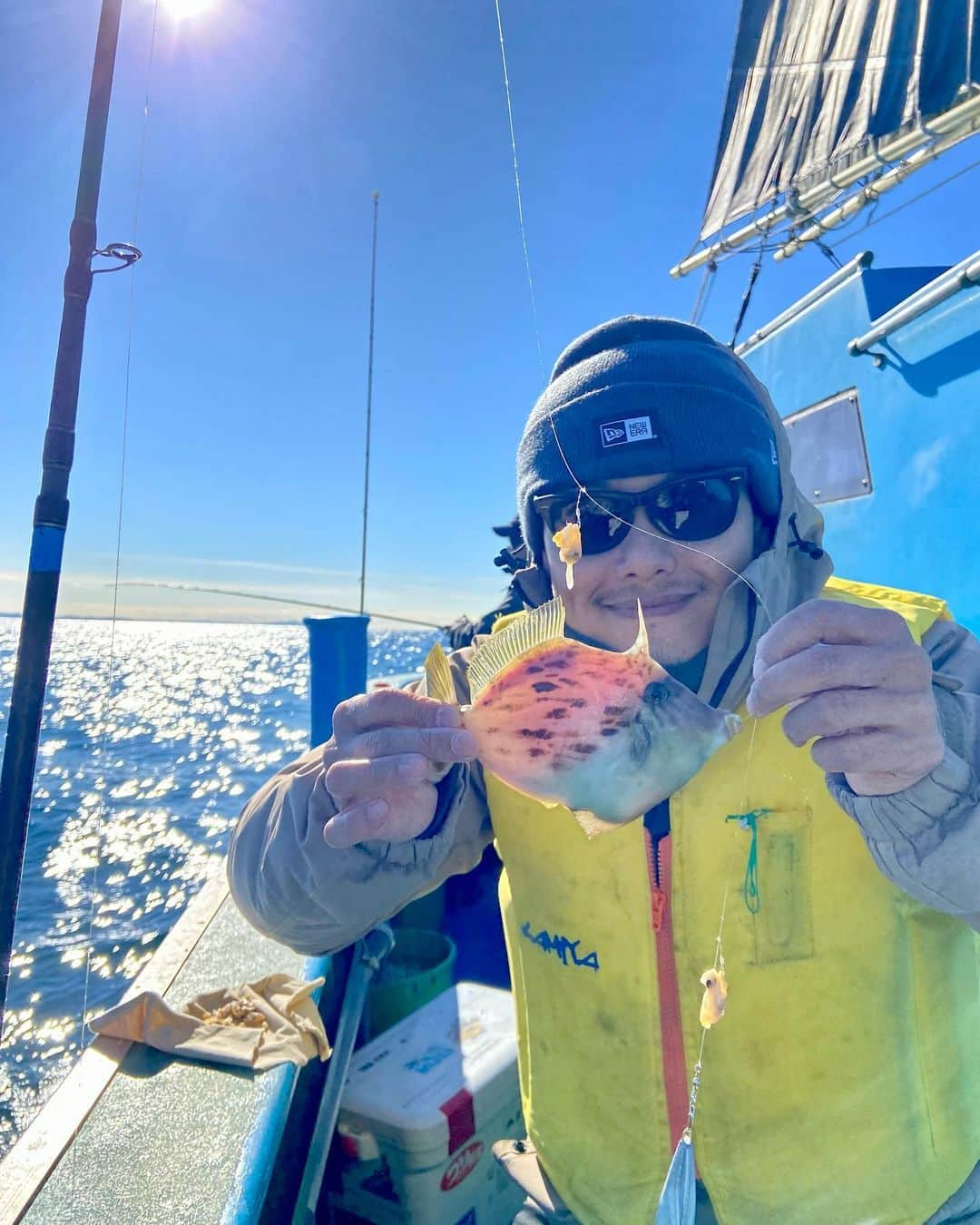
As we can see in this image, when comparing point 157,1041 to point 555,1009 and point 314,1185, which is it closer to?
point 314,1185

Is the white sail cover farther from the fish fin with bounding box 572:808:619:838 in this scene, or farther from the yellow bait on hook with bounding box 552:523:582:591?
the fish fin with bounding box 572:808:619:838

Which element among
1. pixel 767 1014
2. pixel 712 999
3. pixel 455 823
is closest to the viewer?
pixel 712 999

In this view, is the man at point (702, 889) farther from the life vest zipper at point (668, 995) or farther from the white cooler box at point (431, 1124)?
the white cooler box at point (431, 1124)

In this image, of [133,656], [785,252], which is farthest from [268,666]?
[785,252]

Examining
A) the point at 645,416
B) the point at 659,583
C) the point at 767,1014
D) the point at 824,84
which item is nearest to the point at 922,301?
the point at 645,416

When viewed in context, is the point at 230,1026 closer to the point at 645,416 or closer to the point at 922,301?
the point at 645,416
